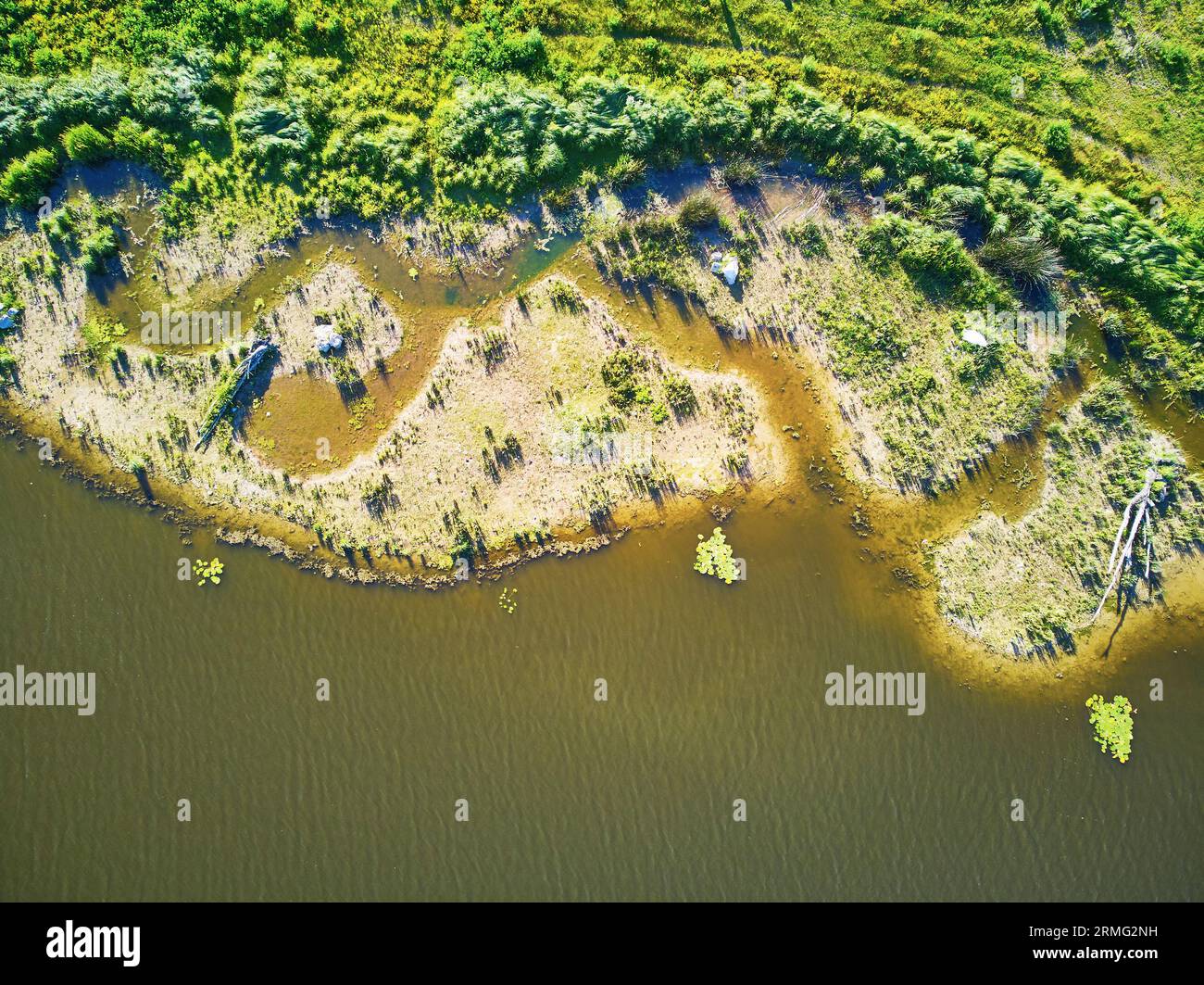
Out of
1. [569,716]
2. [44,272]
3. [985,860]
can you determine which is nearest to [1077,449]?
[985,860]

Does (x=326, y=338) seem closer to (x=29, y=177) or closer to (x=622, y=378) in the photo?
(x=622, y=378)

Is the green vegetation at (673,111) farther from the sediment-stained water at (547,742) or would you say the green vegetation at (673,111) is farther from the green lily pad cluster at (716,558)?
the sediment-stained water at (547,742)

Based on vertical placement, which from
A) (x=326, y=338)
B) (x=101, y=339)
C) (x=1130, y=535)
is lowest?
(x=1130, y=535)

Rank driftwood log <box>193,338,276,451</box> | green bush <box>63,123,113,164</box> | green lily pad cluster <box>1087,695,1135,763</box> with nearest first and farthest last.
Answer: green bush <box>63,123,113,164</box>
driftwood log <box>193,338,276,451</box>
green lily pad cluster <box>1087,695,1135,763</box>

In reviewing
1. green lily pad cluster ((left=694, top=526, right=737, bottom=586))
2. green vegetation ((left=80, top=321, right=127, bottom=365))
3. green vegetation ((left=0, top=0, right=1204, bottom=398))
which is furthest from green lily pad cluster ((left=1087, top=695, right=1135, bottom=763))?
green vegetation ((left=80, top=321, right=127, bottom=365))

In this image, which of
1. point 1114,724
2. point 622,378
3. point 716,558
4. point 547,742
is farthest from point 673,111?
point 1114,724

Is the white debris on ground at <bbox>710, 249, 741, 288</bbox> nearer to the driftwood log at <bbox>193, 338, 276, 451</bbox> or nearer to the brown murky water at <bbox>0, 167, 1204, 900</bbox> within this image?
the brown murky water at <bbox>0, 167, 1204, 900</bbox>

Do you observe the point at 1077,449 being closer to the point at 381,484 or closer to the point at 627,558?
the point at 627,558
